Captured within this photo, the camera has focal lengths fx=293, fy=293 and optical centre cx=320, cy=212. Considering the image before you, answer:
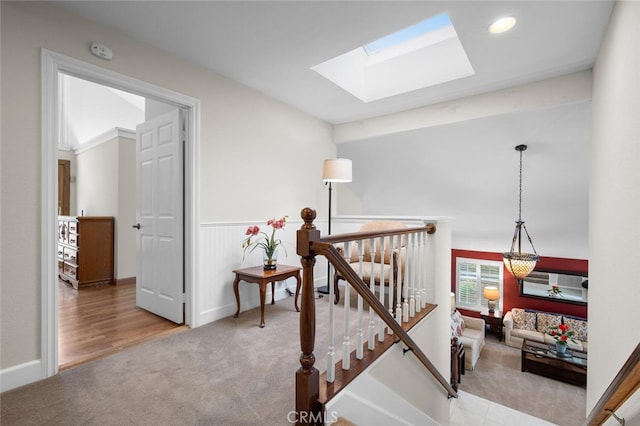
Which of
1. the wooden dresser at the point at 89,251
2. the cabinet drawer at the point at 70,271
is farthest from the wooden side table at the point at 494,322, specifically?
the cabinet drawer at the point at 70,271

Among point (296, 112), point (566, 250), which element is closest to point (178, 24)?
point (296, 112)

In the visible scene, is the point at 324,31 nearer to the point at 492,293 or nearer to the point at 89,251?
the point at 89,251

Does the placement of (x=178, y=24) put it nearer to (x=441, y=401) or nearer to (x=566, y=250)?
(x=441, y=401)

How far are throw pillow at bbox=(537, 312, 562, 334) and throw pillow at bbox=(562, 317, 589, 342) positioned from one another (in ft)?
0.52

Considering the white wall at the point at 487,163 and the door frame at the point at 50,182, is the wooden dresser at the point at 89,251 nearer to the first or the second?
the door frame at the point at 50,182

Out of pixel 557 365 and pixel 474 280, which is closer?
pixel 557 365

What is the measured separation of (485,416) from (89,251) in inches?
228

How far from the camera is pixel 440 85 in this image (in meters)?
3.25

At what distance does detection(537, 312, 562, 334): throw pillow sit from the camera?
254 inches

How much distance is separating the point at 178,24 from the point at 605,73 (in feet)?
10.8

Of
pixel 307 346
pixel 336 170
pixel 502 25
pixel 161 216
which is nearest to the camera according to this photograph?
pixel 307 346

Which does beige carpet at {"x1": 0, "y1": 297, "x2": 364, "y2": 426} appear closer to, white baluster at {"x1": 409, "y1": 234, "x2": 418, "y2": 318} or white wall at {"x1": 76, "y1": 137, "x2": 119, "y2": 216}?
white baluster at {"x1": 409, "y1": 234, "x2": 418, "y2": 318}

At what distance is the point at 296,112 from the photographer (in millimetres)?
3980

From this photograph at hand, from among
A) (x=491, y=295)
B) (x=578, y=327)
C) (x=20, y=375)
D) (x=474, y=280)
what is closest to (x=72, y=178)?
(x=20, y=375)
